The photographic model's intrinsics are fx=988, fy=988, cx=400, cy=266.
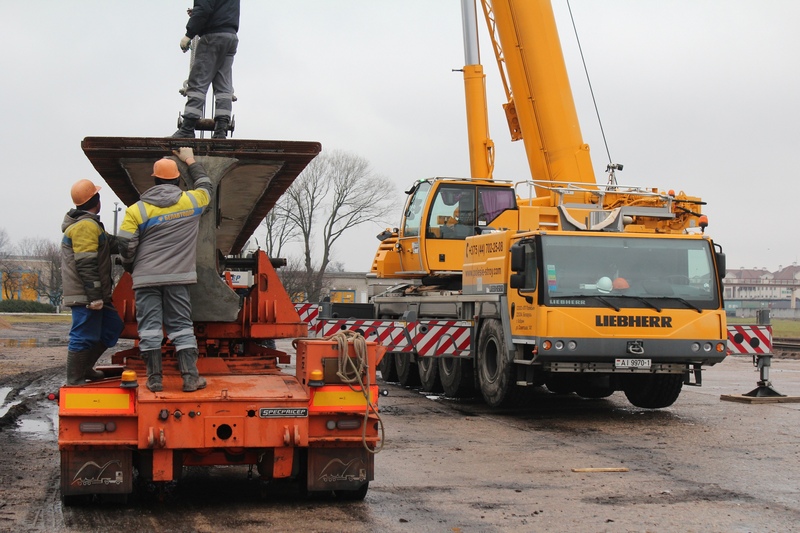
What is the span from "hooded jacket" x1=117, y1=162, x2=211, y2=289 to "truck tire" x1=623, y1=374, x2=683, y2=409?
8030 mm

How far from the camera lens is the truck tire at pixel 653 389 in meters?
13.2

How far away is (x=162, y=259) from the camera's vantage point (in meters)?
6.91

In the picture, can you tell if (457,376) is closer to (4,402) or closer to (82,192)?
(4,402)

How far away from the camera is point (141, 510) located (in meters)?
6.77

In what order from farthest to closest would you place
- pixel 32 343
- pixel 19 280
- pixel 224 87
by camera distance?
pixel 19 280 < pixel 32 343 < pixel 224 87

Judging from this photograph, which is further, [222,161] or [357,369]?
[222,161]

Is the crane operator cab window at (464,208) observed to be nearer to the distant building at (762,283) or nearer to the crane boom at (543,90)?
the crane boom at (543,90)

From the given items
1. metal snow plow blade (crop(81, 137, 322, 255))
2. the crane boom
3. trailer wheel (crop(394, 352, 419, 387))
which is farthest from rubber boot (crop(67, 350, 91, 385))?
trailer wheel (crop(394, 352, 419, 387))

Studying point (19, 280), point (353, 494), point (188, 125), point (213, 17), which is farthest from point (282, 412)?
point (19, 280)

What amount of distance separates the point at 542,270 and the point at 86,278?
634 centimetres

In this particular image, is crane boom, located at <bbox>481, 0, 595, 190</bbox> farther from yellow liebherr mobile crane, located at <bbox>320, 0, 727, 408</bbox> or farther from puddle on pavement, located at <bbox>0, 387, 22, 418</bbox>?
puddle on pavement, located at <bbox>0, 387, 22, 418</bbox>

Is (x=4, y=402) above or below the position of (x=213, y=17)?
below

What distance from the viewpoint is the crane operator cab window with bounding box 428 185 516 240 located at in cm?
1603

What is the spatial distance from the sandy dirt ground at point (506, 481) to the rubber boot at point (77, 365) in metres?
0.88
